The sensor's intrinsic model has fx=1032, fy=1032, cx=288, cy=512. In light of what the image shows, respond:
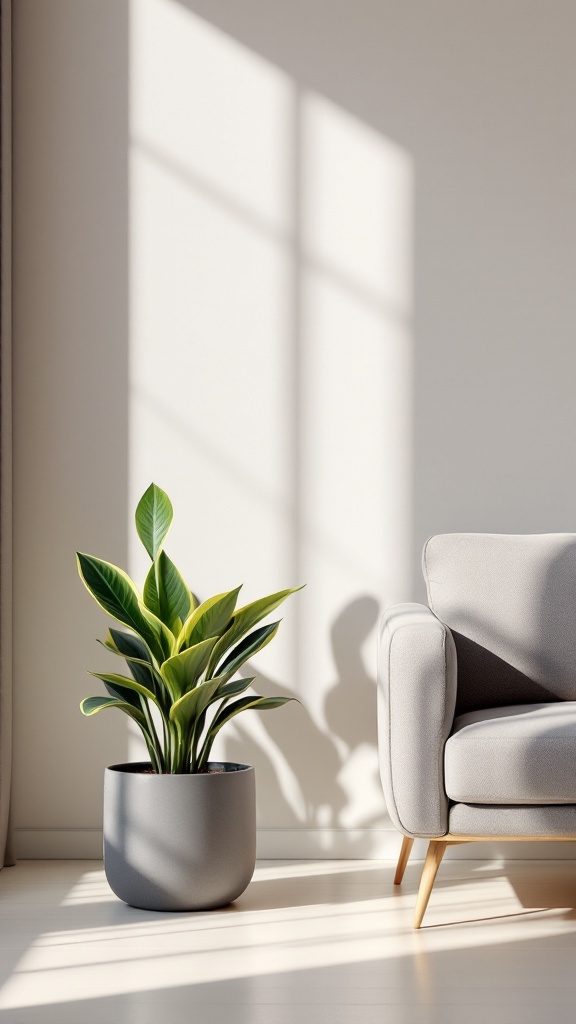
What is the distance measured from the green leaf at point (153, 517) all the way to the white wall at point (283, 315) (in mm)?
329

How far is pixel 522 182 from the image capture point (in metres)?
2.80

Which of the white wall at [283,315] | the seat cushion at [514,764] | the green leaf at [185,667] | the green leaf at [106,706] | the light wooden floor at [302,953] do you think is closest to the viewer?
the light wooden floor at [302,953]

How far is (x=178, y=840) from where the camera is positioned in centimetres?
216

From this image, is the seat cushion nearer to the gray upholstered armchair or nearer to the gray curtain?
the gray upholstered armchair

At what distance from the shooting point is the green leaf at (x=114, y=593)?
232cm

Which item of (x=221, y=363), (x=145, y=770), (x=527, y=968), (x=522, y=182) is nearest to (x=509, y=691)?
(x=527, y=968)

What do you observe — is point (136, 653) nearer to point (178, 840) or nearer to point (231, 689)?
point (231, 689)

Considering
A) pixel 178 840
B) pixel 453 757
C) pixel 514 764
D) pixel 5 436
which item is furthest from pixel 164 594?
pixel 514 764

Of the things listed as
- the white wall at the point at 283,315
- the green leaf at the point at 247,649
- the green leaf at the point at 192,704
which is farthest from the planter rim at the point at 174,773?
the white wall at the point at 283,315

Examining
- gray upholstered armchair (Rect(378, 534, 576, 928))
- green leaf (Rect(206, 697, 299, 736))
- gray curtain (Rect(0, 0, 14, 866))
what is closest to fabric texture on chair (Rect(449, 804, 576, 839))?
gray upholstered armchair (Rect(378, 534, 576, 928))

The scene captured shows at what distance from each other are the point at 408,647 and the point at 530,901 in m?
0.73

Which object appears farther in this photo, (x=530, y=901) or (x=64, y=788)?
(x=64, y=788)

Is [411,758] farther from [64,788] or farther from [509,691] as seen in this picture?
[64,788]

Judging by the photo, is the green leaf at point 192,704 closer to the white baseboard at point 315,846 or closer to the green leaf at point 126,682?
the green leaf at point 126,682
